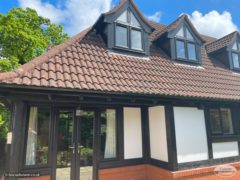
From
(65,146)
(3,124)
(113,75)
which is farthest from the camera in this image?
(3,124)

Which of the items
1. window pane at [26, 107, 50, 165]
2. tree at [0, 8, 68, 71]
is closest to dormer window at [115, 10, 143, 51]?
window pane at [26, 107, 50, 165]

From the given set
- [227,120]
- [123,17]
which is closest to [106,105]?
[123,17]

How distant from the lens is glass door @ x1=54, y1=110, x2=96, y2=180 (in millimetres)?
5102

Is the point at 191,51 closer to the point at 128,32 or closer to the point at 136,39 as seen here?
the point at 136,39

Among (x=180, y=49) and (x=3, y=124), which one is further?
(x=3, y=124)

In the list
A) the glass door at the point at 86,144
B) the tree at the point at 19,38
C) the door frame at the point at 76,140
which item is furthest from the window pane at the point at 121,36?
the tree at the point at 19,38

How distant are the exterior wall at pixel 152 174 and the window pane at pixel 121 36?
4696mm

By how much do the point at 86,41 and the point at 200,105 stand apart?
16.5 feet

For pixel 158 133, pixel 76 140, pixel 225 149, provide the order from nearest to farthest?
pixel 76 140 → pixel 158 133 → pixel 225 149

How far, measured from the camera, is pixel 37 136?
4.97 metres

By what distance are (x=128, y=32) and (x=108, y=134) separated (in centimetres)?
423

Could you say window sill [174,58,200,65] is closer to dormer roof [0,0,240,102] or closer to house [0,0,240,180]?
house [0,0,240,180]

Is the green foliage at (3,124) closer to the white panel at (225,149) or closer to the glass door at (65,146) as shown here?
the glass door at (65,146)

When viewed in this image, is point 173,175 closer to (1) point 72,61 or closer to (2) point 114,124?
(2) point 114,124
